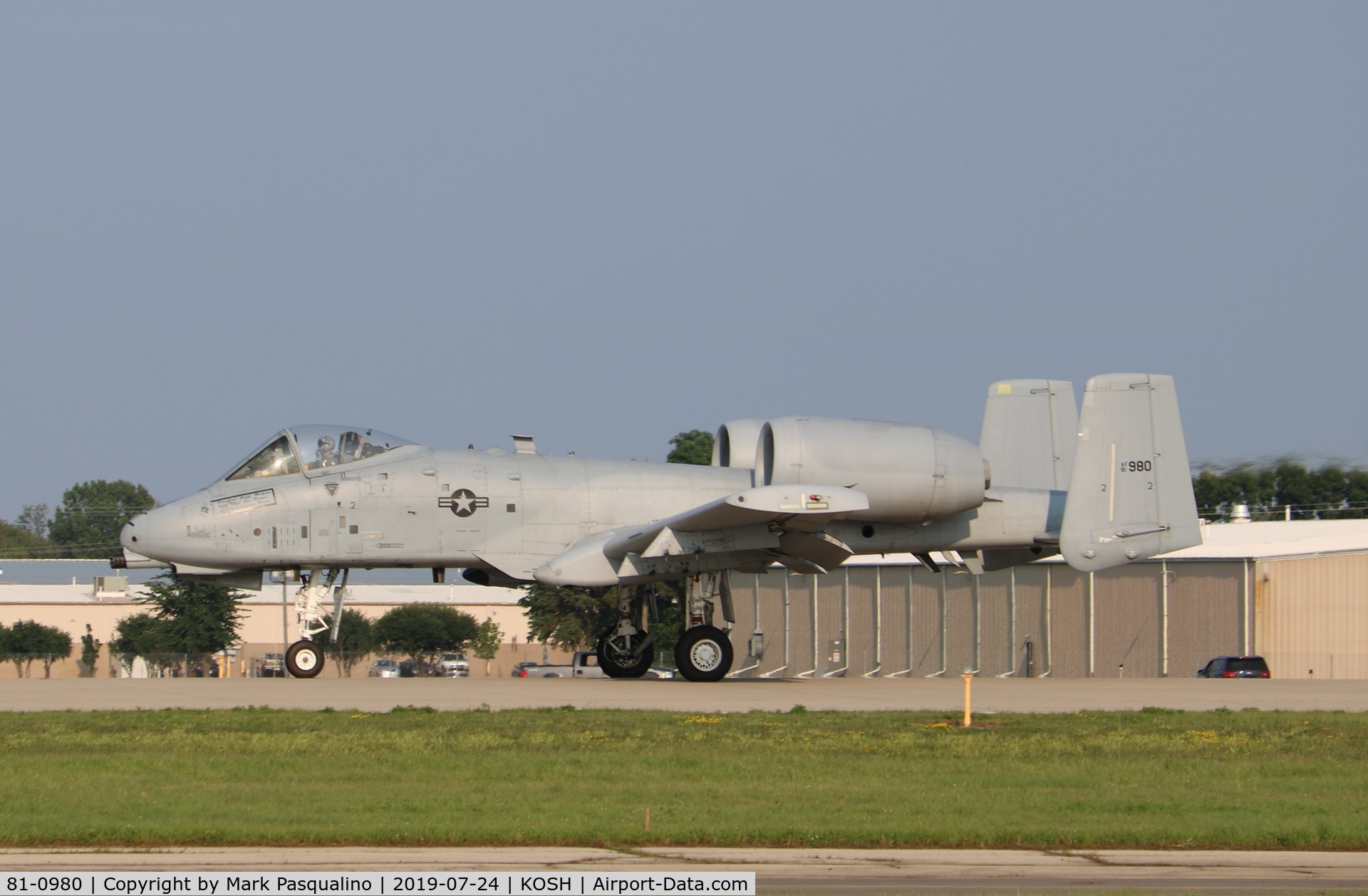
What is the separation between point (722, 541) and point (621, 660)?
3.16 meters

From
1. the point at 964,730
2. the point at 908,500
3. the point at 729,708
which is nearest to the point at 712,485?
the point at 908,500

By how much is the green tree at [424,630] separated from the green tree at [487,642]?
679 mm

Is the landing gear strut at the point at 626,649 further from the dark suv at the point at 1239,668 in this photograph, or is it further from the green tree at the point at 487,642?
the green tree at the point at 487,642

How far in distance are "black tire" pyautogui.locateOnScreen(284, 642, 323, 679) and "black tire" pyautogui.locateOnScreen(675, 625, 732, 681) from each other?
193 inches

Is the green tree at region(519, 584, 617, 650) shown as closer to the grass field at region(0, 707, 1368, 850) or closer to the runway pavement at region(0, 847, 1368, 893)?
the grass field at region(0, 707, 1368, 850)

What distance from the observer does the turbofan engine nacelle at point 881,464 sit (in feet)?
67.3

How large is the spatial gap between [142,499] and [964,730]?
12058 cm

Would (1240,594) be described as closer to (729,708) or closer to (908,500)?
(908,500)

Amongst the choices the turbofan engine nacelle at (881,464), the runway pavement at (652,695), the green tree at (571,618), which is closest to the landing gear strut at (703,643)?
the runway pavement at (652,695)

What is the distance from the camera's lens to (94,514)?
121 m

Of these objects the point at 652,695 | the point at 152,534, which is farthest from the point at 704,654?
the point at 152,534

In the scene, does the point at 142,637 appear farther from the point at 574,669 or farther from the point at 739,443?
the point at 739,443

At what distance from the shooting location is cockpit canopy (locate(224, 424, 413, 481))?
20.7 meters

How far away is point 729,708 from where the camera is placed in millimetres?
16891
